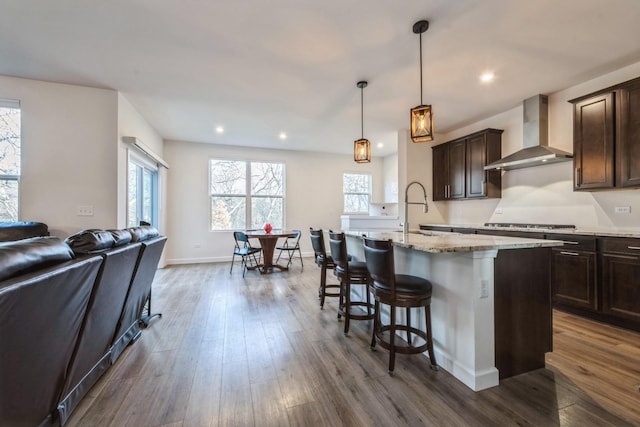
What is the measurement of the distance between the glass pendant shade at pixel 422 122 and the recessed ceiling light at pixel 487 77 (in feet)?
4.54

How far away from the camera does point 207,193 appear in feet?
20.2

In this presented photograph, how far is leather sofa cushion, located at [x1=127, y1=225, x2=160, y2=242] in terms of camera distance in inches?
82.9

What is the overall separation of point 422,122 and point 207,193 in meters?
5.18

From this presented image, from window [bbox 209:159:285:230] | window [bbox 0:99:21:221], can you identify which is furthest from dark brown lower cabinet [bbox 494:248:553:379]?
window [bbox 209:159:285:230]

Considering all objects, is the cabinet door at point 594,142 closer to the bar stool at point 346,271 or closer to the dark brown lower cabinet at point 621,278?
the dark brown lower cabinet at point 621,278

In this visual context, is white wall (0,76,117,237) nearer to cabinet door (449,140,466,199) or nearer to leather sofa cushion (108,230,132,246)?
leather sofa cushion (108,230,132,246)

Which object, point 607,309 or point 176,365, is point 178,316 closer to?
point 176,365

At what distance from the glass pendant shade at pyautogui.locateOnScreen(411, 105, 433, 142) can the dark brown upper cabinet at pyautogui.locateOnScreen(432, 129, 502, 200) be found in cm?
252

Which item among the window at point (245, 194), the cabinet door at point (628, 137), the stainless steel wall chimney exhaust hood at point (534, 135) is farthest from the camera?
the window at point (245, 194)

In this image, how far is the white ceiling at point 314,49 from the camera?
6.99 ft

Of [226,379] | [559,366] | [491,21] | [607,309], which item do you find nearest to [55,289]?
[226,379]

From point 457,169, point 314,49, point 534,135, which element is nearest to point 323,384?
point 314,49

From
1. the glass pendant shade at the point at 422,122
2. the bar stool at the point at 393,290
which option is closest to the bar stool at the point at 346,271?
the bar stool at the point at 393,290

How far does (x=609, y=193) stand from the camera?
3.11m
